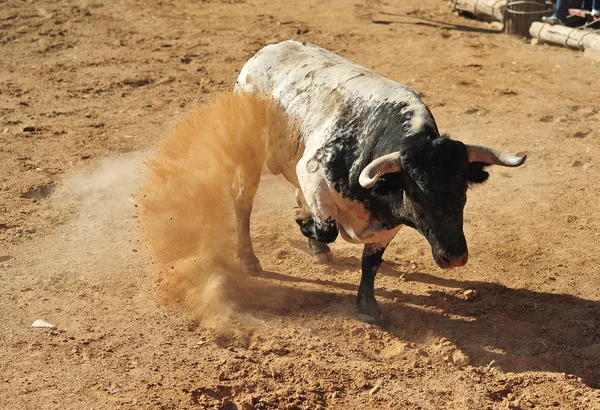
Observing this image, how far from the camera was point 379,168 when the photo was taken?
19.6 ft

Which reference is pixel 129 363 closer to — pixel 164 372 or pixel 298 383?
pixel 164 372

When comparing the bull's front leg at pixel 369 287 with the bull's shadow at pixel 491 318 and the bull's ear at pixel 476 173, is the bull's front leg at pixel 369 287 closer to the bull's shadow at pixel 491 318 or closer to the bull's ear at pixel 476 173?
the bull's shadow at pixel 491 318

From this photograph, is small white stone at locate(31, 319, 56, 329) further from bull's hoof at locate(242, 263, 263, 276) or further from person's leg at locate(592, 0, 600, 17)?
person's leg at locate(592, 0, 600, 17)

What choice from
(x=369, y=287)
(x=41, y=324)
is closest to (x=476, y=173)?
(x=369, y=287)

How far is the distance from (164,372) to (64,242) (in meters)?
2.65

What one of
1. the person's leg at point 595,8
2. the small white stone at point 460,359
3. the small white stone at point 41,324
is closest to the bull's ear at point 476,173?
the small white stone at point 460,359

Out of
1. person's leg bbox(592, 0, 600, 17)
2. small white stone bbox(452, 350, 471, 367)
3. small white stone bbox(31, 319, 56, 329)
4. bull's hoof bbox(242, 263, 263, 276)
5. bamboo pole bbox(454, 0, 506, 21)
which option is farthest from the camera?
bamboo pole bbox(454, 0, 506, 21)

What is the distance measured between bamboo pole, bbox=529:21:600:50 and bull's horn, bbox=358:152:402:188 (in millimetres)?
8980

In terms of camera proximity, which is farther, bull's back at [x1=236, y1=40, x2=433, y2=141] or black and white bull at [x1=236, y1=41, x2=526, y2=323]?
bull's back at [x1=236, y1=40, x2=433, y2=141]

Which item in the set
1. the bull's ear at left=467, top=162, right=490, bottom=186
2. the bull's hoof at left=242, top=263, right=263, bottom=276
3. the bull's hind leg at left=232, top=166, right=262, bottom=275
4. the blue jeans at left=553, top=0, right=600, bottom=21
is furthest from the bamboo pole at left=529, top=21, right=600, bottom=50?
the bull's ear at left=467, top=162, right=490, bottom=186

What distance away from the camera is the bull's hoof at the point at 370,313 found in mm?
6891

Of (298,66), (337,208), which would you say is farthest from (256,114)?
(337,208)

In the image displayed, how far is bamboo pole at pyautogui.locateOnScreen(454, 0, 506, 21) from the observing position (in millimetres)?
15711

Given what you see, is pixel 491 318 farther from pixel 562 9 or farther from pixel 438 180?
pixel 562 9
